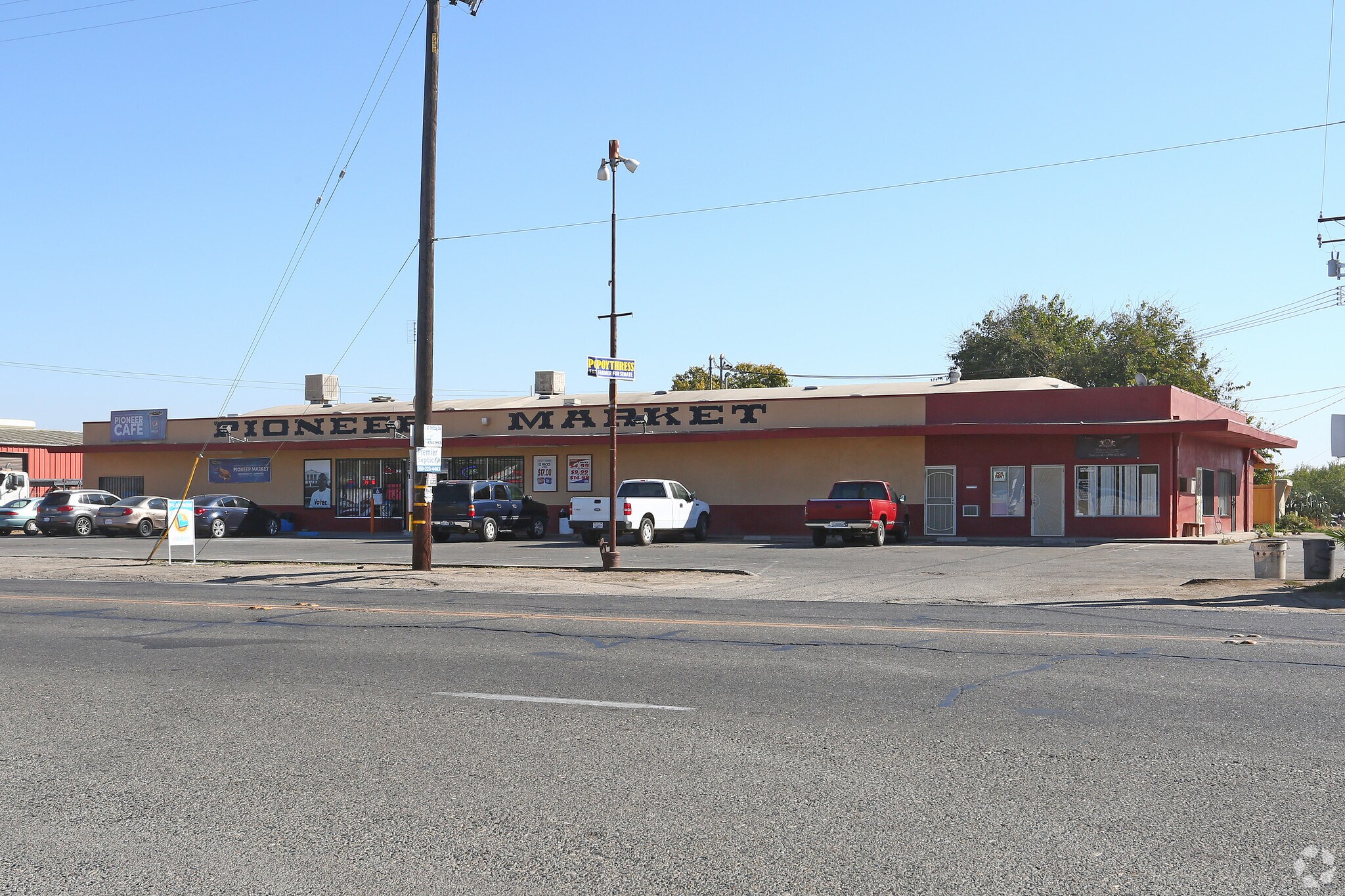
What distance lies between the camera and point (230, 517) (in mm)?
39250

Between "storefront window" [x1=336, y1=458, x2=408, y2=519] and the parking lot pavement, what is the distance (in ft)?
18.7

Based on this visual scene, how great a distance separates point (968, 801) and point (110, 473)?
1834 inches

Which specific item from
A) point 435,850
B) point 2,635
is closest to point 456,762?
point 435,850

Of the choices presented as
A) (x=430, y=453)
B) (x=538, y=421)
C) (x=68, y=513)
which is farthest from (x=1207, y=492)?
(x=68, y=513)

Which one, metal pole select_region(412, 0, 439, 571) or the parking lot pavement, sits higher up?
metal pole select_region(412, 0, 439, 571)

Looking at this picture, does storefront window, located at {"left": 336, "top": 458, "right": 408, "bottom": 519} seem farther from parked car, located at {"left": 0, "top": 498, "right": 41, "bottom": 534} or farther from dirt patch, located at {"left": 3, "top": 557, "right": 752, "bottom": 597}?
dirt patch, located at {"left": 3, "top": 557, "right": 752, "bottom": 597}

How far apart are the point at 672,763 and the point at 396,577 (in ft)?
48.5

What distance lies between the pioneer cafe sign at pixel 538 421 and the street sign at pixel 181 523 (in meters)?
11.7

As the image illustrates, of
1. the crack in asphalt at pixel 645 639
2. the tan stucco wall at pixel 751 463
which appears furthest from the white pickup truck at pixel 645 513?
the crack in asphalt at pixel 645 639

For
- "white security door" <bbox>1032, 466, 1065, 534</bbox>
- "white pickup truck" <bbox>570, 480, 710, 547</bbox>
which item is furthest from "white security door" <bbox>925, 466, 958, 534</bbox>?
"white pickup truck" <bbox>570, 480, 710, 547</bbox>

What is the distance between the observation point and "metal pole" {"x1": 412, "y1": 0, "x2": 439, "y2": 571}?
70.1 feet

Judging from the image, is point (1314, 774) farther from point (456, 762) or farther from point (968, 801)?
point (456, 762)

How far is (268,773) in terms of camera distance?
20.4 feet

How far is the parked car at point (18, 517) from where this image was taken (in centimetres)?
3984
